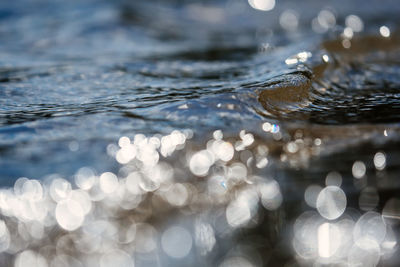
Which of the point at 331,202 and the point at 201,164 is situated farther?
the point at 201,164

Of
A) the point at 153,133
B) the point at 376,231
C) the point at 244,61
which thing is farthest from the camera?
the point at 244,61

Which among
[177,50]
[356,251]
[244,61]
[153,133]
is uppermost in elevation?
[177,50]

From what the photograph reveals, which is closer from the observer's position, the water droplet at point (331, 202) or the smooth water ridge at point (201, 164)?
the smooth water ridge at point (201, 164)

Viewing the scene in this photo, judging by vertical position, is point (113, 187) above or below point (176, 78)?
below

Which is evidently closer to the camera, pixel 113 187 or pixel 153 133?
pixel 113 187

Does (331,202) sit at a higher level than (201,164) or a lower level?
lower

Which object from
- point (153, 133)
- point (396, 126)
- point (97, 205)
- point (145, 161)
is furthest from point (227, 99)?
point (97, 205)

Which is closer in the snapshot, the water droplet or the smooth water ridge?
the smooth water ridge

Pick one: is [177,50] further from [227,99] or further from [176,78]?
[227,99]
